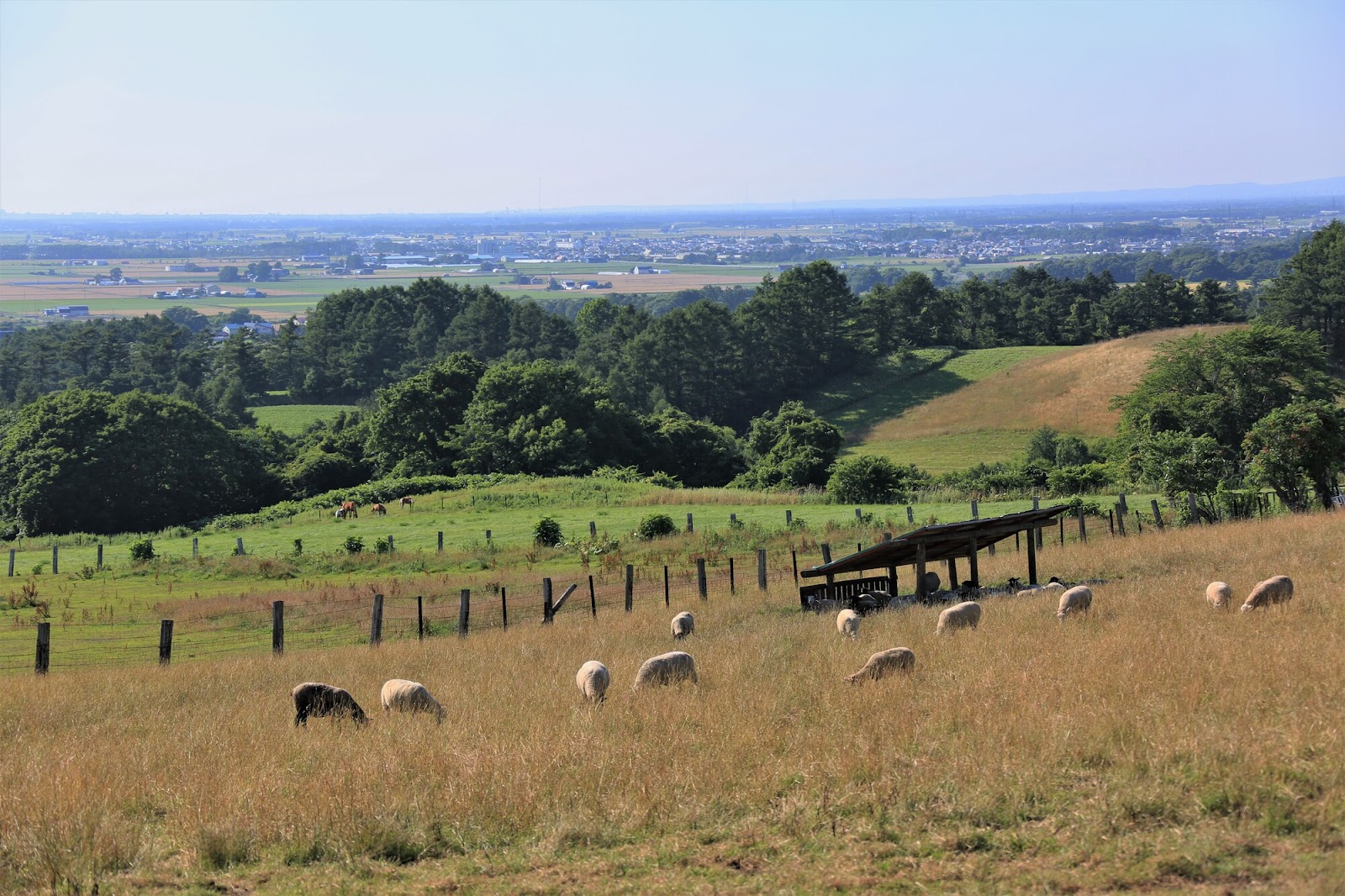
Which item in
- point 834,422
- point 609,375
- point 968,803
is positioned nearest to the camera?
point 968,803

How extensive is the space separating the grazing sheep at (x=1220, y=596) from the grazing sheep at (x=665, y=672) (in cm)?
863

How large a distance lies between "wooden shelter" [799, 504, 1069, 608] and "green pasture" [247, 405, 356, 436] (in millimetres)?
95077

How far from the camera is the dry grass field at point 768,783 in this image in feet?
28.8

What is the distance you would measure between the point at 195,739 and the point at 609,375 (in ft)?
355

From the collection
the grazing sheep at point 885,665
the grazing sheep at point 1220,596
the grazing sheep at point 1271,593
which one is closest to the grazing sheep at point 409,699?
the grazing sheep at point 885,665

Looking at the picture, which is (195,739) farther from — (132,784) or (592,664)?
(592,664)

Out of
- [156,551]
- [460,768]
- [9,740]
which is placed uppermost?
[460,768]

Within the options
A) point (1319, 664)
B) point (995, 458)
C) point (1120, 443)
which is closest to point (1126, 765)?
point (1319, 664)

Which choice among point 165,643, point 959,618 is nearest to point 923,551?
point 959,618

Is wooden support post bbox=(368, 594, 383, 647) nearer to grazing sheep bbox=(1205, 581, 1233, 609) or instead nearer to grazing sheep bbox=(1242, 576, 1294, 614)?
grazing sheep bbox=(1205, 581, 1233, 609)

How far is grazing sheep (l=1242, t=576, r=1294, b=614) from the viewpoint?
58.5 ft

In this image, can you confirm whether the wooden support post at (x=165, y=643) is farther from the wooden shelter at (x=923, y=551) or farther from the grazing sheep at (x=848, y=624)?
the grazing sheep at (x=848, y=624)

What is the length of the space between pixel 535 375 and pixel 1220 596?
6846 cm

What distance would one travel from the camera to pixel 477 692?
1595 centimetres
